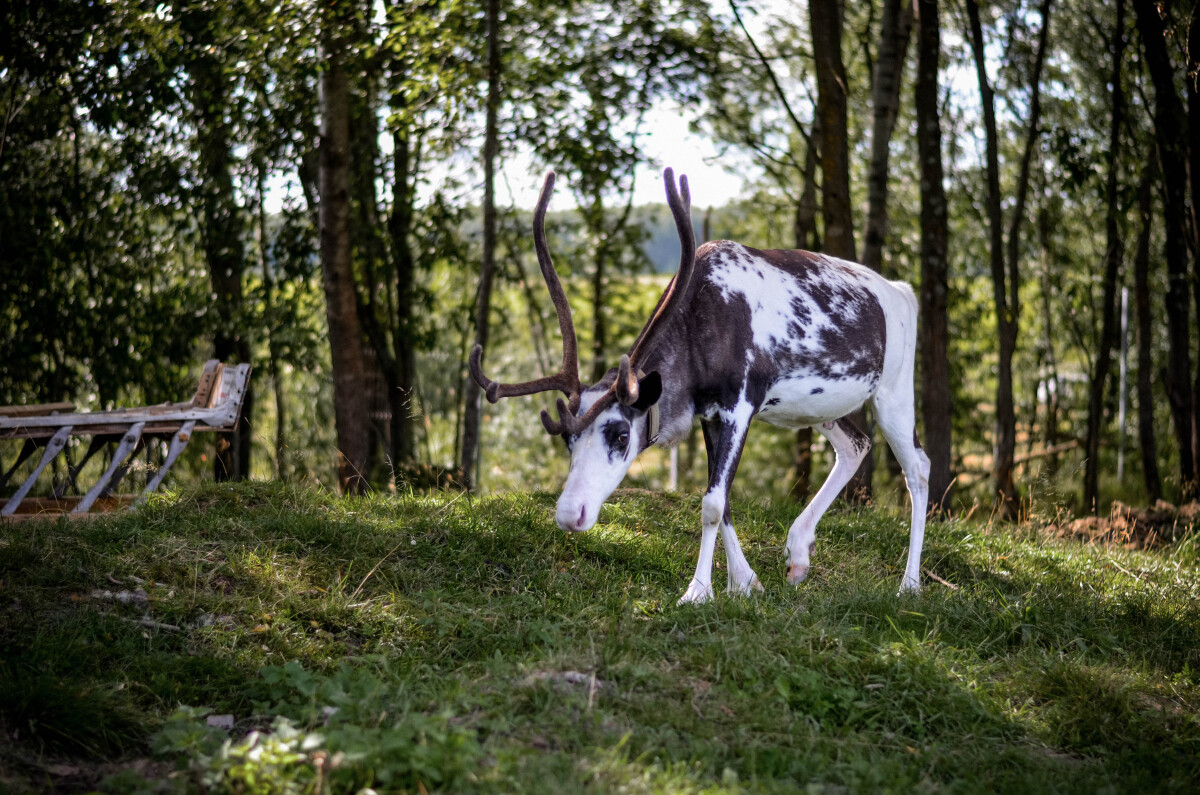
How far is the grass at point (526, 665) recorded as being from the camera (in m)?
3.68

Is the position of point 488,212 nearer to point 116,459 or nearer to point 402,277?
point 402,277

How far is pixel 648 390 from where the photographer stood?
17.7 feet

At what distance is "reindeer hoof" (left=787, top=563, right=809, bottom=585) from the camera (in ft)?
21.0

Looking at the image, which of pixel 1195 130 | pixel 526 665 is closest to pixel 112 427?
pixel 526 665

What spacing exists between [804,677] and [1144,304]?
13.6m

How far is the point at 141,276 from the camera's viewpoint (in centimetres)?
1563

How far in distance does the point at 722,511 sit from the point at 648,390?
889 millimetres

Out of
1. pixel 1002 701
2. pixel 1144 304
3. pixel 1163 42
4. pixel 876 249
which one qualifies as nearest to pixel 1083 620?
pixel 1002 701

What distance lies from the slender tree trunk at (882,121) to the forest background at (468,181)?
0.03 meters

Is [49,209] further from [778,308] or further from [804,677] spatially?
[804,677]

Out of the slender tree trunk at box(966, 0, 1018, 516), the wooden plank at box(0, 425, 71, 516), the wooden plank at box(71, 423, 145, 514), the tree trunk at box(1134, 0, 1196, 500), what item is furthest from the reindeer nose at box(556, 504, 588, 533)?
the tree trunk at box(1134, 0, 1196, 500)

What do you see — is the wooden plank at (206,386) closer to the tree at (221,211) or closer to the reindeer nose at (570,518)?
the tree at (221,211)

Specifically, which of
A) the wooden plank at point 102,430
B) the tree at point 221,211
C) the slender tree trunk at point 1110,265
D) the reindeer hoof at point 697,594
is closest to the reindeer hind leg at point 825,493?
the reindeer hoof at point 697,594

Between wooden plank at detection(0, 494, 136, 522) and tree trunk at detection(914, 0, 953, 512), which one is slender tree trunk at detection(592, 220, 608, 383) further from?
wooden plank at detection(0, 494, 136, 522)
